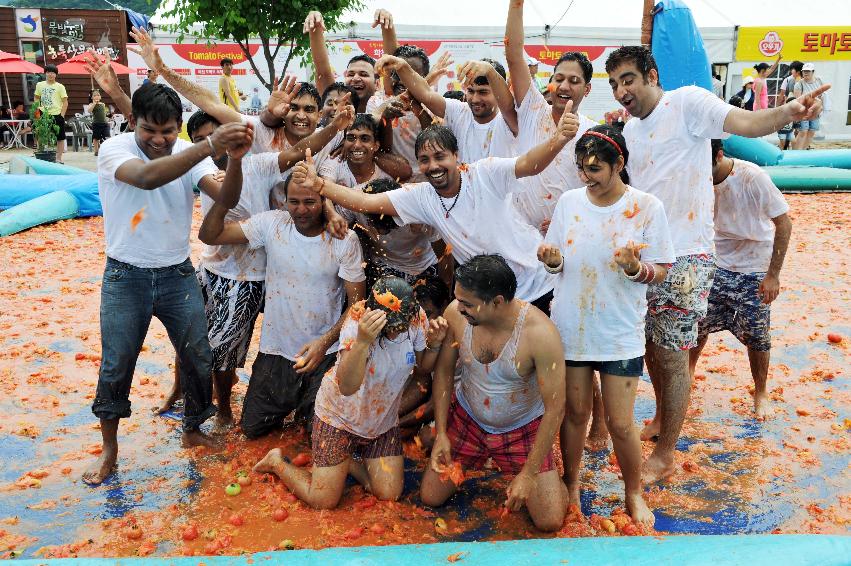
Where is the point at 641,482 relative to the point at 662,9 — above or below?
below

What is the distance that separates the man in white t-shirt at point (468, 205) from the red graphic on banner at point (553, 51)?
56.2ft

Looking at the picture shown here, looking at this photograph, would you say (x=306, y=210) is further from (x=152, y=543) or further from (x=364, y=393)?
(x=152, y=543)

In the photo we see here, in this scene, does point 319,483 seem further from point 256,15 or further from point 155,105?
point 256,15

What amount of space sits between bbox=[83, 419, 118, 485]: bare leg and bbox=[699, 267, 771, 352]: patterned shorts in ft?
12.7

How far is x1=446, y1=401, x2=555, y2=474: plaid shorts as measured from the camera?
407cm

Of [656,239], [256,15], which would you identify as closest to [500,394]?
[656,239]

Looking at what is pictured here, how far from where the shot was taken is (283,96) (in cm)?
500

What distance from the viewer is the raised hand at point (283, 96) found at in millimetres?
4973

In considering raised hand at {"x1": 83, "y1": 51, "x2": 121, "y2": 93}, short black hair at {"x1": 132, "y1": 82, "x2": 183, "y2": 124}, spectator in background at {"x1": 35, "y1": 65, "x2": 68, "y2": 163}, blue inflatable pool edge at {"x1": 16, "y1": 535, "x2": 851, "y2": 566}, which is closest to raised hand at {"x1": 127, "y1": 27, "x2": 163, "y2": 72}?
raised hand at {"x1": 83, "y1": 51, "x2": 121, "y2": 93}

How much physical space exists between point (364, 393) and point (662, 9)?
8.37 m

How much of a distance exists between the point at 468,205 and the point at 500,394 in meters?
1.10

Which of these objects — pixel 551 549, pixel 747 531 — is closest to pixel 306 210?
pixel 551 549

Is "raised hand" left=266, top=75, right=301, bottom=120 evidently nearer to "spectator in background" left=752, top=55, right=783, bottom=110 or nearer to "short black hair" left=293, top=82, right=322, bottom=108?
"short black hair" left=293, top=82, right=322, bottom=108

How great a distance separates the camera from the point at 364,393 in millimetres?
4164
